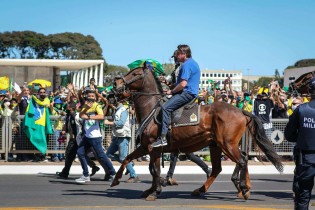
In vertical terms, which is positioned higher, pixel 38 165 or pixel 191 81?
pixel 191 81

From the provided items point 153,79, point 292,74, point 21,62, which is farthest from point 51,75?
point 153,79

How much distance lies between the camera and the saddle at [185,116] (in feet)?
34.4

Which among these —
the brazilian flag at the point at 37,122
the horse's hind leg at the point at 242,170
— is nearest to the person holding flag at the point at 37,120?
the brazilian flag at the point at 37,122

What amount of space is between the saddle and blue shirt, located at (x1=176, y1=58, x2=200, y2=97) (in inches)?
10.8

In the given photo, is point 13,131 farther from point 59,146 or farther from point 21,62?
point 21,62

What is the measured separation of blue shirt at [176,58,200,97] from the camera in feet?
33.7

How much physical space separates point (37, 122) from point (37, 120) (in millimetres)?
58

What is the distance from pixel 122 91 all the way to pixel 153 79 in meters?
0.63

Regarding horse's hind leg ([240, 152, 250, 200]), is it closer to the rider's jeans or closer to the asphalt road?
the asphalt road

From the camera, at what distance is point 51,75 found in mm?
55125

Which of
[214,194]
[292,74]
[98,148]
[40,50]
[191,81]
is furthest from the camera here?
[40,50]

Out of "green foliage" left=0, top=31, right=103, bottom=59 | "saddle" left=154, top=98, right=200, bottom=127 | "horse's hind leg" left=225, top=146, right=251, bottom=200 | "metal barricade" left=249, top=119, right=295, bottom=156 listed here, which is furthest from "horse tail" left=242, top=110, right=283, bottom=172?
"green foliage" left=0, top=31, right=103, bottom=59

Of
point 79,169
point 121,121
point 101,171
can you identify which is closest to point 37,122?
point 79,169

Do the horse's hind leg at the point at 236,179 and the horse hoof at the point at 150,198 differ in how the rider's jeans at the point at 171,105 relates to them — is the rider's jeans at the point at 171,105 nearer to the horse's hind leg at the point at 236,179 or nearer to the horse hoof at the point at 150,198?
the horse hoof at the point at 150,198
